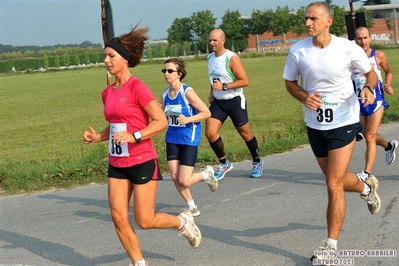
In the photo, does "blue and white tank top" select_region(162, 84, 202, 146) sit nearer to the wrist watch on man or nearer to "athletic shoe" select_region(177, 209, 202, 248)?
"athletic shoe" select_region(177, 209, 202, 248)

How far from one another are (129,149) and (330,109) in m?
1.84

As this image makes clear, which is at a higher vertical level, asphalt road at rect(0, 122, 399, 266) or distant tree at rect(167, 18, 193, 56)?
distant tree at rect(167, 18, 193, 56)

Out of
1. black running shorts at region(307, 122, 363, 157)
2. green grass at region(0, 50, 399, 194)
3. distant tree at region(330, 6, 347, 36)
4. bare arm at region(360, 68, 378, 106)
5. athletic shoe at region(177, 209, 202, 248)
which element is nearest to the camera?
bare arm at region(360, 68, 378, 106)

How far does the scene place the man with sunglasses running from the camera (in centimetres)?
984

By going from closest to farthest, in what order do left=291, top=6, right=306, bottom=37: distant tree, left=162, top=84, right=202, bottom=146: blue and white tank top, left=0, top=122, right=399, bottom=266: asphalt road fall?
left=0, top=122, right=399, bottom=266: asphalt road
left=162, top=84, right=202, bottom=146: blue and white tank top
left=291, top=6, right=306, bottom=37: distant tree

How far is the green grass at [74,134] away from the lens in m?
10.7

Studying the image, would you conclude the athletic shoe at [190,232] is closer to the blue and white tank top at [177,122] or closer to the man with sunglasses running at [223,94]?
the blue and white tank top at [177,122]

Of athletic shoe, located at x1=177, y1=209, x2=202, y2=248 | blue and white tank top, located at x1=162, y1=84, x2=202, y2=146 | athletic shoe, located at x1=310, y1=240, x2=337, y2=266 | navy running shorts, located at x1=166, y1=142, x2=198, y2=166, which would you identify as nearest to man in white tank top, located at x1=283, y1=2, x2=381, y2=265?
athletic shoe, located at x1=310, y1=240, x2=337, y2=266

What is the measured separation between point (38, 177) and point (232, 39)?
114m

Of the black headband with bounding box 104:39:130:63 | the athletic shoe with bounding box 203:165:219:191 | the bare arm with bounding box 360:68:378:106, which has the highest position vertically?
the black headband with bounding box 104:39:130:63

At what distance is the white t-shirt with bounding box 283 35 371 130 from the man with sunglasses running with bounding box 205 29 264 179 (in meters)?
3.81

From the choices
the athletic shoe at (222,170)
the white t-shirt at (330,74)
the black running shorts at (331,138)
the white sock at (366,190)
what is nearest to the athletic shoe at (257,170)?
the athletic shoe at (222,170)

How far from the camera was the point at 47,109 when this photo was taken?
31.3 metres

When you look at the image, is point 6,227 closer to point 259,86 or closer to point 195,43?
point 259,86
